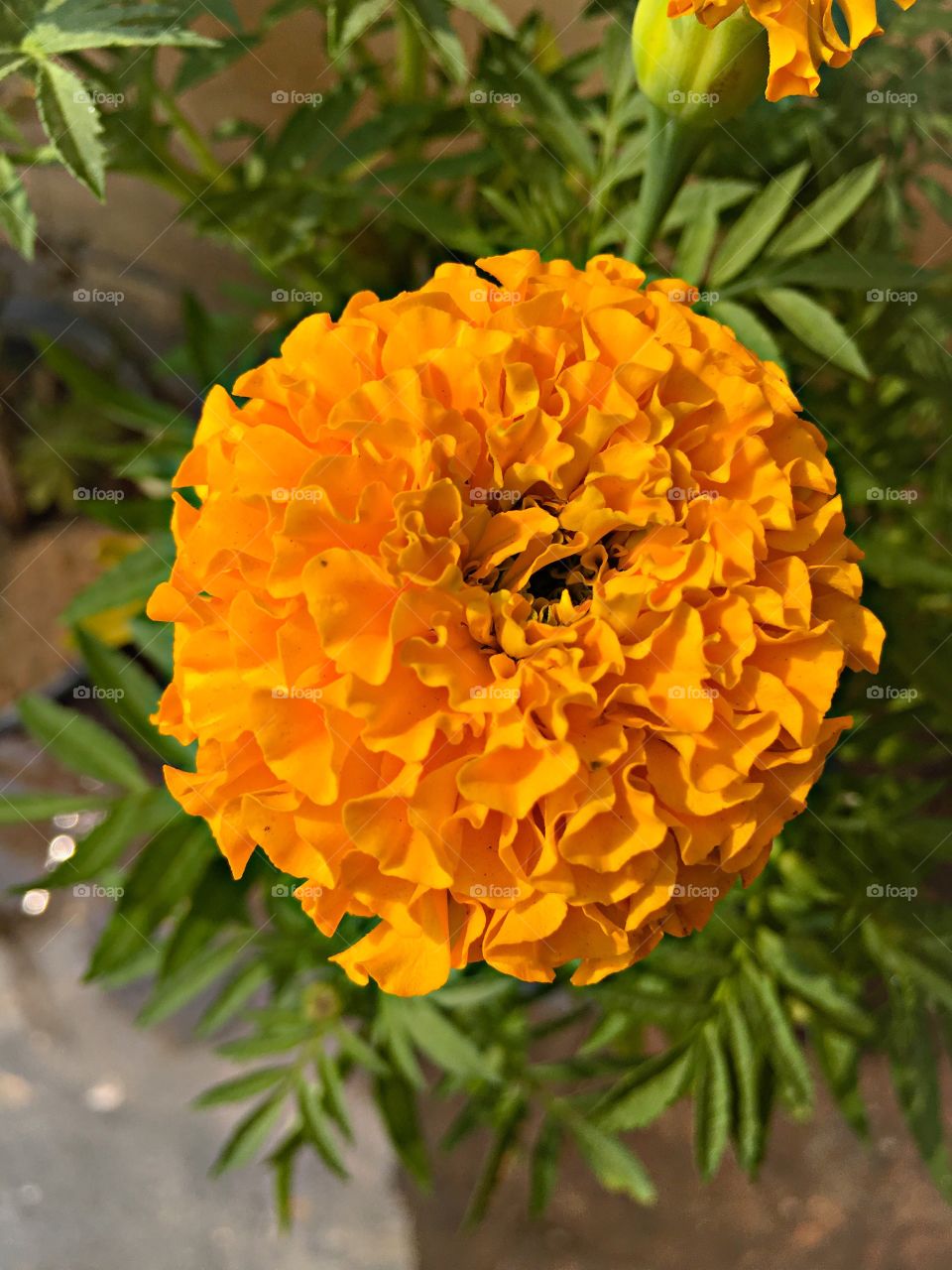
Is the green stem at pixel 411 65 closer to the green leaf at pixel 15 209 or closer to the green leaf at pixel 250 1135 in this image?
the green leaf at pixel 15 209

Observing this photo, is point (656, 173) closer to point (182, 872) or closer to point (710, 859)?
point (710, 859)

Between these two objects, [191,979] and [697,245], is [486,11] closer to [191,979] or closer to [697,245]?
[697,245]

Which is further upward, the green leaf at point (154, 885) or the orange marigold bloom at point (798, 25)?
the orange marigold bloom at point (798, 25)

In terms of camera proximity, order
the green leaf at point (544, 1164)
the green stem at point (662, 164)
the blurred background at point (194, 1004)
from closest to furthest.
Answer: the green stem at point (662, 164), the green leaf at point (544, 1164), the blurred background at point (194, 1004)

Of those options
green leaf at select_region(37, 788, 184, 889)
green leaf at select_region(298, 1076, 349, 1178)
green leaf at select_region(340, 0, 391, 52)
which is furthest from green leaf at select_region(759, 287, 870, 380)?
green leaf at select_region(298, 1076, 349, 1178)

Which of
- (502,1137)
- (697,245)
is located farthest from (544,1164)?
(697,245)

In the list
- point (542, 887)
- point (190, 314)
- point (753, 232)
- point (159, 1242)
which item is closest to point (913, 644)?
point (753, 232)

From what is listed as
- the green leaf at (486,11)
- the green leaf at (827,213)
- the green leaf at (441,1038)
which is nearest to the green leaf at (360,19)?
the green leaf at (486,11)

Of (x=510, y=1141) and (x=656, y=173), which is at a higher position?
(x=656, y=173)
